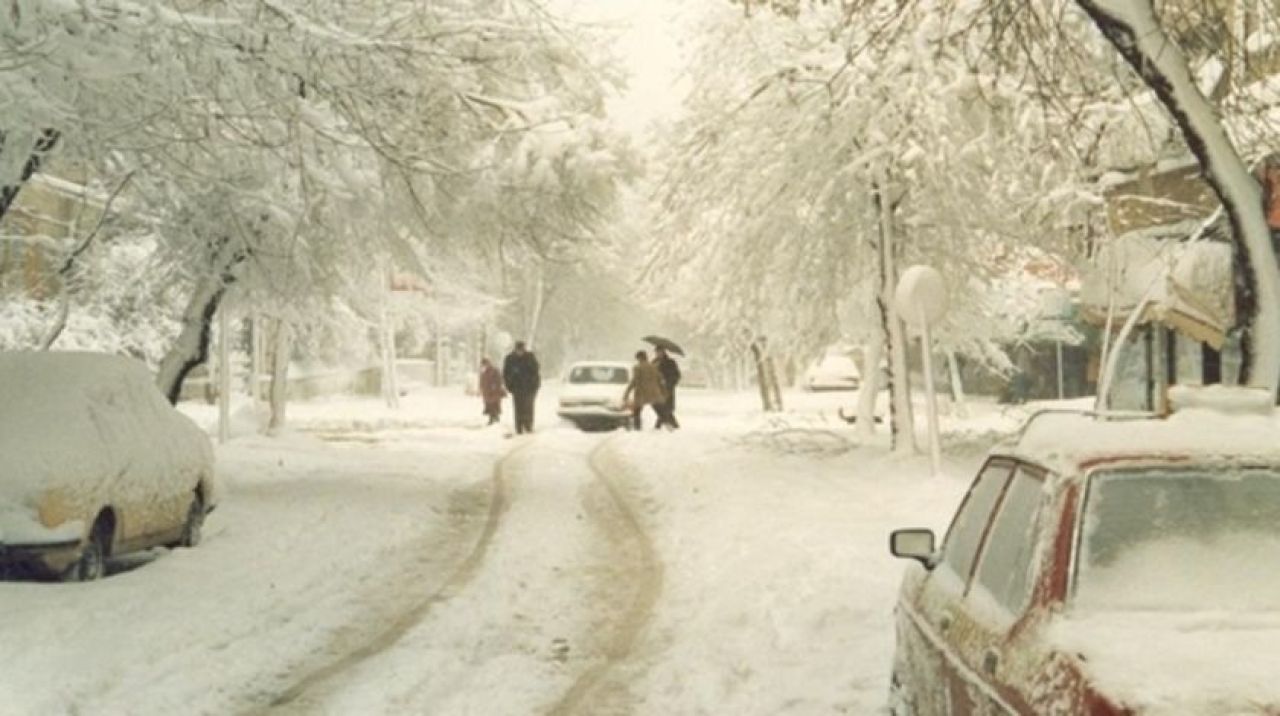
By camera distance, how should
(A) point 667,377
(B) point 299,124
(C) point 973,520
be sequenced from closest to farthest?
1. (C) point 973,520
2. (B) point 299,124
3. (A) point 667,377

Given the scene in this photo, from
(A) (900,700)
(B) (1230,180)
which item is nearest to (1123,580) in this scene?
(A) (900,700)

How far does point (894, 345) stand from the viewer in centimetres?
2170

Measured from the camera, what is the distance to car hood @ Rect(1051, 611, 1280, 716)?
3617 mm

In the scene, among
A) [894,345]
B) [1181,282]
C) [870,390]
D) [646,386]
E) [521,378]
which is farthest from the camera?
[521,378]

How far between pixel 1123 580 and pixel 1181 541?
0.98 ft

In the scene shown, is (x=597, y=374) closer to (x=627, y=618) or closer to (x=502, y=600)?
(x=502, y=600)

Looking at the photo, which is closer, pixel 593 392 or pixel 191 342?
pixel 191 342

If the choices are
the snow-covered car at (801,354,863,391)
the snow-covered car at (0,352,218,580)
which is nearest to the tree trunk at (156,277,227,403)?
the snow-covered car at (0,352,218,580)

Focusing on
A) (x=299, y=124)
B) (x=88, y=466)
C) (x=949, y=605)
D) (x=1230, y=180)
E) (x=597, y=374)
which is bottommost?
(x=949, y=605)

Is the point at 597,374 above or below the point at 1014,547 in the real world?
above

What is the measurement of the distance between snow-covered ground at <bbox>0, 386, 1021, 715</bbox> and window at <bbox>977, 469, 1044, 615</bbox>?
2.59 metres

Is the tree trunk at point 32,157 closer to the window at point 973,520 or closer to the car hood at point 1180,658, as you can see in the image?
the window at point 973,520

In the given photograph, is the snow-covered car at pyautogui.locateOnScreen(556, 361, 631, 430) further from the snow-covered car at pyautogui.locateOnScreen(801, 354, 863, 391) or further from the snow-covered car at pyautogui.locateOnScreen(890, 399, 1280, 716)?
the snow-covered car at pyautogui.locateOnScreen(890, 399, 1280, 716)

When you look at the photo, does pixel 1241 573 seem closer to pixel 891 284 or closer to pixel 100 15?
pixel 100 15
